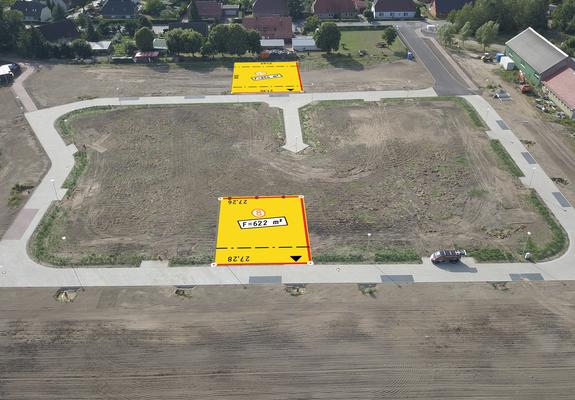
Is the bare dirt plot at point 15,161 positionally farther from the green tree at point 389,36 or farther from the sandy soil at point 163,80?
the green tree at point 389,36

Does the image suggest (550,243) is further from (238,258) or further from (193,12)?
(193,12)

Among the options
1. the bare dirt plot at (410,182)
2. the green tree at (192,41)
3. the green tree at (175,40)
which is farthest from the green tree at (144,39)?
the bare dirt plot at (410,182)

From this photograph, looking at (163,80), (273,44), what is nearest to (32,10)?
(163,80)

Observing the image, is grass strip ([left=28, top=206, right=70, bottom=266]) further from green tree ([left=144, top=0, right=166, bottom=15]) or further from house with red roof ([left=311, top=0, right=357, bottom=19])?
house with red roof ([left=311, top=0, right=357, bottom=19])

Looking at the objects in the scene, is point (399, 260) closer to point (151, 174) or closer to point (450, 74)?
point (151, 174)

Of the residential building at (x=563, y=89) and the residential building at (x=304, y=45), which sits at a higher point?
the residential building at (x=563, y=89)

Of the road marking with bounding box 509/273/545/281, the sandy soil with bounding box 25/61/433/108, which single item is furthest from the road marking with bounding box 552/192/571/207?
the sandy soil with bounding box 25/61/433/108

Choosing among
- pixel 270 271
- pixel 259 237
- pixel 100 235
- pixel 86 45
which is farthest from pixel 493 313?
pixel 86 45
